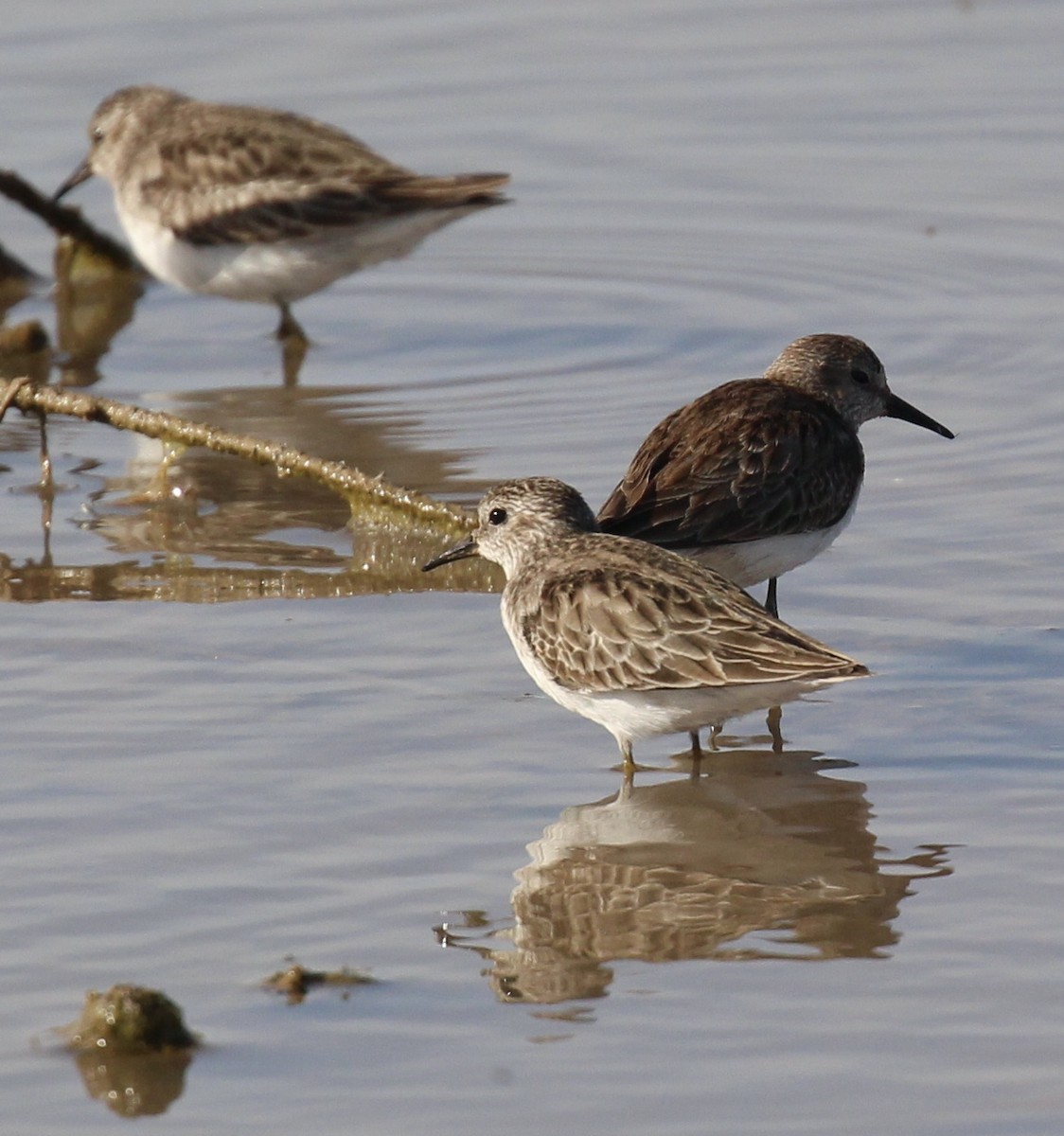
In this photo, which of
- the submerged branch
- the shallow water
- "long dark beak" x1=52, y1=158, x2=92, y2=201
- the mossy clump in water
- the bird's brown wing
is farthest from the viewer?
"long dark beak" x1=52, y1=158, x2=92, y2=201

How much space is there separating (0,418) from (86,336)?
3.72 meters

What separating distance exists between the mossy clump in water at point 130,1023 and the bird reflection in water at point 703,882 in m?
0.89

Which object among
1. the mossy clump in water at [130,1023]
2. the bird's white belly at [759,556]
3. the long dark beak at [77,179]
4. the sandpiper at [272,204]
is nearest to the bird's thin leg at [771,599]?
the bird's white belly at [759,556]

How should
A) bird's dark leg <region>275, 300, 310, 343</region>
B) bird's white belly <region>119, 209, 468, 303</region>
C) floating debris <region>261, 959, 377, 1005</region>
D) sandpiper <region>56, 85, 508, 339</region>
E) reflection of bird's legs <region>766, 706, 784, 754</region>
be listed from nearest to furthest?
floating debris <region>261, 959, 377, 1005</region> < reflection of bird's legs <region>766, 706, 784, 754</region> < sandpiper <region>56, 85, 508, 339</region> < bird's white belly <region>119, 209, 468, 303</region> < bird's dark leg <region>275, 300, 310, 343</region>

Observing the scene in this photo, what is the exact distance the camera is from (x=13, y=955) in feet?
19.4

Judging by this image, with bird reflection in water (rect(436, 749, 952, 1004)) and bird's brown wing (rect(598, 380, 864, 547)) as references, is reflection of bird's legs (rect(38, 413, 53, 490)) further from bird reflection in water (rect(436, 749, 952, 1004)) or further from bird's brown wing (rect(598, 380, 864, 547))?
bird reflection in water (rect(436, 749, 952, 1004))

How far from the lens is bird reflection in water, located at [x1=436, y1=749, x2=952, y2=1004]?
598cm

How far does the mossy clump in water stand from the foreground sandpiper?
7.38 feet

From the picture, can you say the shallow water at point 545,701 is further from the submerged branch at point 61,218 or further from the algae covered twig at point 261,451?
the submerged branch at point 61,218

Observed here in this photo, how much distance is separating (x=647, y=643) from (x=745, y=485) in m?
1.41

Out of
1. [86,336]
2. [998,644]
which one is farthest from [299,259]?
[998,644]

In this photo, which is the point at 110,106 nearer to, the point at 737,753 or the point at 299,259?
the point at 299,259

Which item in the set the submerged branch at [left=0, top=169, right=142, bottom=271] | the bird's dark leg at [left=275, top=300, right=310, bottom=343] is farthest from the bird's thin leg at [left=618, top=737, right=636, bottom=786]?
the submerged branch at [left=0, top=169, right=142, bottom=271]

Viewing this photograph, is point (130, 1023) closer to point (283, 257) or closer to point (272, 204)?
point (283, 257)
